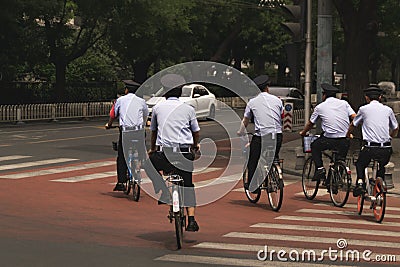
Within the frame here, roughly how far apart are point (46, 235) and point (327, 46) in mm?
11369

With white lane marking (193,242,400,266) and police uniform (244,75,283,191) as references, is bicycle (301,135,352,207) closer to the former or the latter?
police uniform (244,75,283,191)

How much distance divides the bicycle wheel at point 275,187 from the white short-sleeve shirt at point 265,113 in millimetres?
603

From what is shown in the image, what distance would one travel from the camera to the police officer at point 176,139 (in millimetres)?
10094

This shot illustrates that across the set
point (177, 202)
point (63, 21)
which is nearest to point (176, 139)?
point (177, 202)

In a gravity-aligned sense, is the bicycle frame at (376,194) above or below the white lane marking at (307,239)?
above

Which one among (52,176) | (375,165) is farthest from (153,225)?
(52,176)

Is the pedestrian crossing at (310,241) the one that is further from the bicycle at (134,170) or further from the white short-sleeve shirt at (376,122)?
the bicycle at (134,170)

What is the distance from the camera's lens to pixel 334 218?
12.5m

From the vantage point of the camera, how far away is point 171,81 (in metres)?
10.3

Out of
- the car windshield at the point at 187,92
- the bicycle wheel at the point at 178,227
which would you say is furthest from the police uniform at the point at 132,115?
the car windshield at the point at 187,92

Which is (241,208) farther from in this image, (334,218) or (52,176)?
(52,176)

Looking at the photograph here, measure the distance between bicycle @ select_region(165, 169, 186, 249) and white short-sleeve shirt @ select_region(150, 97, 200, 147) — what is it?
1.34 ft

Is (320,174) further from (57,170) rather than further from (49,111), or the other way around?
(49,111)

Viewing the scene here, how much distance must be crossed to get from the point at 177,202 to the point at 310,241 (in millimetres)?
1766
